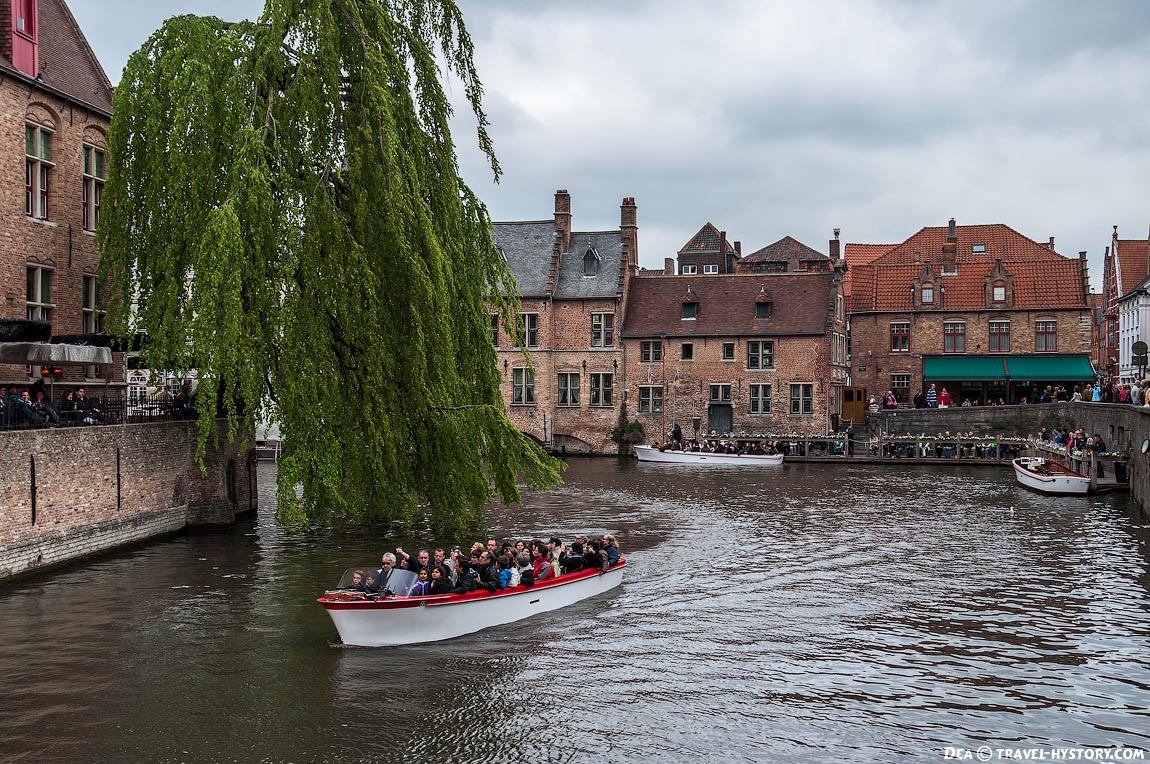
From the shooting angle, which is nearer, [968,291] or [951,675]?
[951,675]

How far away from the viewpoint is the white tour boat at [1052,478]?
1182 inches

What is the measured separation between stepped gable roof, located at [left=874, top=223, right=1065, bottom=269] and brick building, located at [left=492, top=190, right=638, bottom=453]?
51.2 ft

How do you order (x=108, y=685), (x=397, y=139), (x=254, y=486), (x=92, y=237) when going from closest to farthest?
(x=108, y=685) < (x=397, y=139) < (x=92, y=237) < (x=254, y=486)

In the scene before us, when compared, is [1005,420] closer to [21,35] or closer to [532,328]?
[532,328]

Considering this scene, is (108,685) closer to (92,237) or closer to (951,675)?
(951,675)

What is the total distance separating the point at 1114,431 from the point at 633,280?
23466 millimetres

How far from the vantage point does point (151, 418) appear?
21.9 metres

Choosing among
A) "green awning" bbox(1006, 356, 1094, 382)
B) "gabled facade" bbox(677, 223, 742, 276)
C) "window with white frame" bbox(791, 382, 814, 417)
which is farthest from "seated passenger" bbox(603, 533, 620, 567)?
"gabled facade" bbox(677, 223, 742, 276)

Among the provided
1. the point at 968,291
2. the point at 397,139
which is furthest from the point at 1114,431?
the point at 397,139

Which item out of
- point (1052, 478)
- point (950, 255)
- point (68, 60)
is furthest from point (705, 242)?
point (68, 60)

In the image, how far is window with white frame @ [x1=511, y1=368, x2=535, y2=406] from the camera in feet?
159

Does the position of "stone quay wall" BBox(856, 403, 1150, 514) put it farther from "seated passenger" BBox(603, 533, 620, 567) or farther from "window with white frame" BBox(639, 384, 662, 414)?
"seated passenger" BBox(603, 533, 620, 567)

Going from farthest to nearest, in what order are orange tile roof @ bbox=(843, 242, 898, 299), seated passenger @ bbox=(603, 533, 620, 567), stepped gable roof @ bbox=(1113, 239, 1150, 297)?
orange tile roof @ bbox=(843, 242, 898, 299) → stepped gable roof @ bbox=(1113, 239, 1150, 297) → seated passenger @ bbox=(603, 533, 620, 567)

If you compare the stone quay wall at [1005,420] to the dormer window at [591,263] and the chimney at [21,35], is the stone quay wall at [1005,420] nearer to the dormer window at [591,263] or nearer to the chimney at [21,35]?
the dormer window at [591,263]
